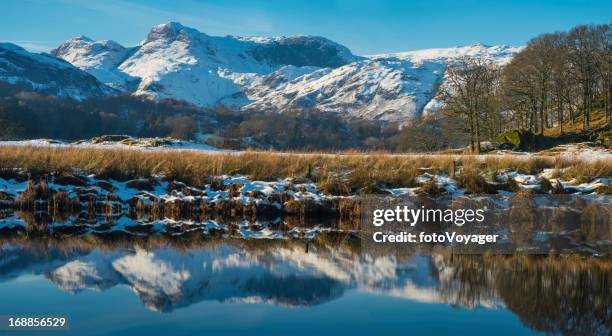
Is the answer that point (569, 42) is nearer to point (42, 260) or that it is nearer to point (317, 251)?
point (317, 251)

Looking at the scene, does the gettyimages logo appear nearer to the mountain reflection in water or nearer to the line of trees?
the mountain reflection in water

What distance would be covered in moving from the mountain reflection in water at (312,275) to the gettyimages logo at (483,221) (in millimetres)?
2659

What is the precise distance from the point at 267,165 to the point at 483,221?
861 cm

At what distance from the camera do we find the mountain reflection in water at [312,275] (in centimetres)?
1068

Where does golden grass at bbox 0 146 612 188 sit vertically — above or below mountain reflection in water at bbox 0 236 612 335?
above

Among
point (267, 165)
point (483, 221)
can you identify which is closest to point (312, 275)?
point (483, 221)

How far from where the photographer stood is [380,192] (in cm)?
2173

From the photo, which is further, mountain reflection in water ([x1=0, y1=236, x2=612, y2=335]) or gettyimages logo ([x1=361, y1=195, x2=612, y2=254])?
gettyimages logo ([x1=361, y1=195, x2=612, y2=254])

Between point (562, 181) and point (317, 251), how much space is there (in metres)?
11.5

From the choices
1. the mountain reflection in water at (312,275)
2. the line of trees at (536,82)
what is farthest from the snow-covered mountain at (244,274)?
the line of trees at (536,82)

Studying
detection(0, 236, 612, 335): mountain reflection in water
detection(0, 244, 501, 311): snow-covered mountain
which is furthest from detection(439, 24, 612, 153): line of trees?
detection(0, 244, 501, 311): snow-covered mountain

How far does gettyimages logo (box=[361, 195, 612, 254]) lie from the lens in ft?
57.2

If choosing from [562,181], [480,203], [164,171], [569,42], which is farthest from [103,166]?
[569,42]

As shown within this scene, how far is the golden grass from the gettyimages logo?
1801 millimetres
